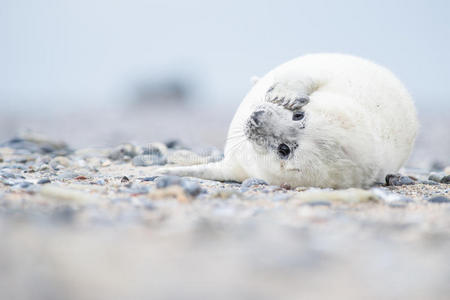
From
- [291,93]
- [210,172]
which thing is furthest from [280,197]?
[210,172]

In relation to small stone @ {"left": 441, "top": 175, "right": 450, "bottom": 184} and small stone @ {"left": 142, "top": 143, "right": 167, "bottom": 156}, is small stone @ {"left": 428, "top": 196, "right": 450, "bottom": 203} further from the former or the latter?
small stone @ {"left": 142, "top": 143, "right": 167, "bottom": 156}

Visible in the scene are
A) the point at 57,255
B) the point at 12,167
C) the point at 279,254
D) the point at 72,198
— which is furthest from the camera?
the point at 12,167

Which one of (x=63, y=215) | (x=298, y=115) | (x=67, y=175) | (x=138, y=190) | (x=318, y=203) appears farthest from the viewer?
(x=67, y=175)

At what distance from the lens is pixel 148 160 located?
5.56 meters

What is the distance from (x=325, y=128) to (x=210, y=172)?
1295 mm

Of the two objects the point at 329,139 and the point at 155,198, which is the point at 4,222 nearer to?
the point at 155,198

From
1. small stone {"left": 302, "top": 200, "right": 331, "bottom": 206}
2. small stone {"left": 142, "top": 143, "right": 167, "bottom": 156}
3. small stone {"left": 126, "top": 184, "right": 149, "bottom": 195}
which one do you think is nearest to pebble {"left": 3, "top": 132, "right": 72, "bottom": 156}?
small stone {"left": 142, "top": 143, "right": 167, "bottom": 156}

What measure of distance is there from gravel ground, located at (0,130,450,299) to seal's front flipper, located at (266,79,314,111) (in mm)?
764

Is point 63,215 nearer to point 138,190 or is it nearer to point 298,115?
point 138,190

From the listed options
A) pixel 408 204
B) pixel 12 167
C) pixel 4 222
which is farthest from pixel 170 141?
pixel 4 222

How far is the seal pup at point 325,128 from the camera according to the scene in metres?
3.55

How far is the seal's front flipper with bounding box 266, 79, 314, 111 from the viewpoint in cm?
369

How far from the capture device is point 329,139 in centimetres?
350

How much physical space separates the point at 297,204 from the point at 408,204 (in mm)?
751
